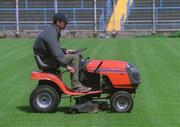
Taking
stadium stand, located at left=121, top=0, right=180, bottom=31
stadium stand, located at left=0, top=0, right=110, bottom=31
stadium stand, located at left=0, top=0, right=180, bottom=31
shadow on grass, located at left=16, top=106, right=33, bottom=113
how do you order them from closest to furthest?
1. shadow on grass, located at left=16, top=106, right=33, bottom=113
2. stadium stand, located at left=121, top=0, right=180, bottom=31
3. stadium stand, located at left=0, top=0, right=180, bottom=31
4. stadium stand, located at left=0, top=0, right=110, bottom=31

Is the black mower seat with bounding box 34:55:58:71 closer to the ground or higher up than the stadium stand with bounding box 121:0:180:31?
closer to the ground

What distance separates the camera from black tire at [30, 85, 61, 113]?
36.0 feet

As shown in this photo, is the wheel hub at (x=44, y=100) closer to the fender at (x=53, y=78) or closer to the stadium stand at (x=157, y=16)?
the fender at (x=53, y=78)

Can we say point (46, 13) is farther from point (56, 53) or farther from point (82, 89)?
point (56, 53)

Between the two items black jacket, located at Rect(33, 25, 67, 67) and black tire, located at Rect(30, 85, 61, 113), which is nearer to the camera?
black jacket, located at Rect(33, 25, 67, 67)

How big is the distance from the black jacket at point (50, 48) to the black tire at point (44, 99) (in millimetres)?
495

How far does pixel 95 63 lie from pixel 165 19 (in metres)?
40.4

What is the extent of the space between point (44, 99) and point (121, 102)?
4.55 ft

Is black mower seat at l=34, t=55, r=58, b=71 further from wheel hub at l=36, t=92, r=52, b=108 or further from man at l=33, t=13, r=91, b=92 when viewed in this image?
wheel hub at l=36, t=92, r=52, b=108

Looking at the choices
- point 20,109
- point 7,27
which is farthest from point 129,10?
point 20,109

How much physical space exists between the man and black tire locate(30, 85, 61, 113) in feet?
1.32

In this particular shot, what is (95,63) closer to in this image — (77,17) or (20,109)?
(20,109)

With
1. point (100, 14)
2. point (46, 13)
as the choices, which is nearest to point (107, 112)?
point (100, 14)

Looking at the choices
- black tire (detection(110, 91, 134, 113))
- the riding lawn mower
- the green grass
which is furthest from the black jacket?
black tire (detection(110, 91, 134, 113))
